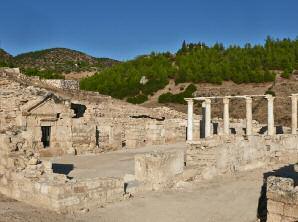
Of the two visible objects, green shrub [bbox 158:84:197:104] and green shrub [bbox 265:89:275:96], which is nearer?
green shrub [bbox 265:89:275:96]

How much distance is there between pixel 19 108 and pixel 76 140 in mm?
3185

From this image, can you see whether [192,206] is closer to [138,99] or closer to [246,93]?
[246,93]

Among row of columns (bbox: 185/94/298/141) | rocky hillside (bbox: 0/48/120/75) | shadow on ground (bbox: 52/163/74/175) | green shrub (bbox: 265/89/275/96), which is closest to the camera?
shadow on ground (bbox: 52/163/74/175)

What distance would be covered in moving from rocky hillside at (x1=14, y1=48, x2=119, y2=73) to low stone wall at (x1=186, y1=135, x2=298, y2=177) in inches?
2535

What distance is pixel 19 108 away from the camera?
20.3 meters

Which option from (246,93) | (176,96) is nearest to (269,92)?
(246,93)

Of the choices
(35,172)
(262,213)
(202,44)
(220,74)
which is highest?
(202,44)

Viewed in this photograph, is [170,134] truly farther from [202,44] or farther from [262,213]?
[202,44]

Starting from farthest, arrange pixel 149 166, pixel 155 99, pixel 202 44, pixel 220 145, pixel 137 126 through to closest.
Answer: pixel 202 44, pixel 155 99, pixel 137 126, pixel 220 145, pixel 149 166

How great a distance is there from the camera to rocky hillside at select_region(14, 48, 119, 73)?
84.7 metres

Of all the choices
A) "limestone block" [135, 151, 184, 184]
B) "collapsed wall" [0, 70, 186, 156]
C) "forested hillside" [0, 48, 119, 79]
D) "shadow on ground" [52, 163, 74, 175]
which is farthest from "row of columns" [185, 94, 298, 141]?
"forested hillside" [0, 48, 119, 79]

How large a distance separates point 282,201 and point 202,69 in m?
53.7

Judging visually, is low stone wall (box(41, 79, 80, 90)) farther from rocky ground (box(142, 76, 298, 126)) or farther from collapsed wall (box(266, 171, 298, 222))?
collapsed wall (box(266, 171, 298, 222))

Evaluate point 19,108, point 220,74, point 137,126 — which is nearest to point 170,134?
point 137,126
